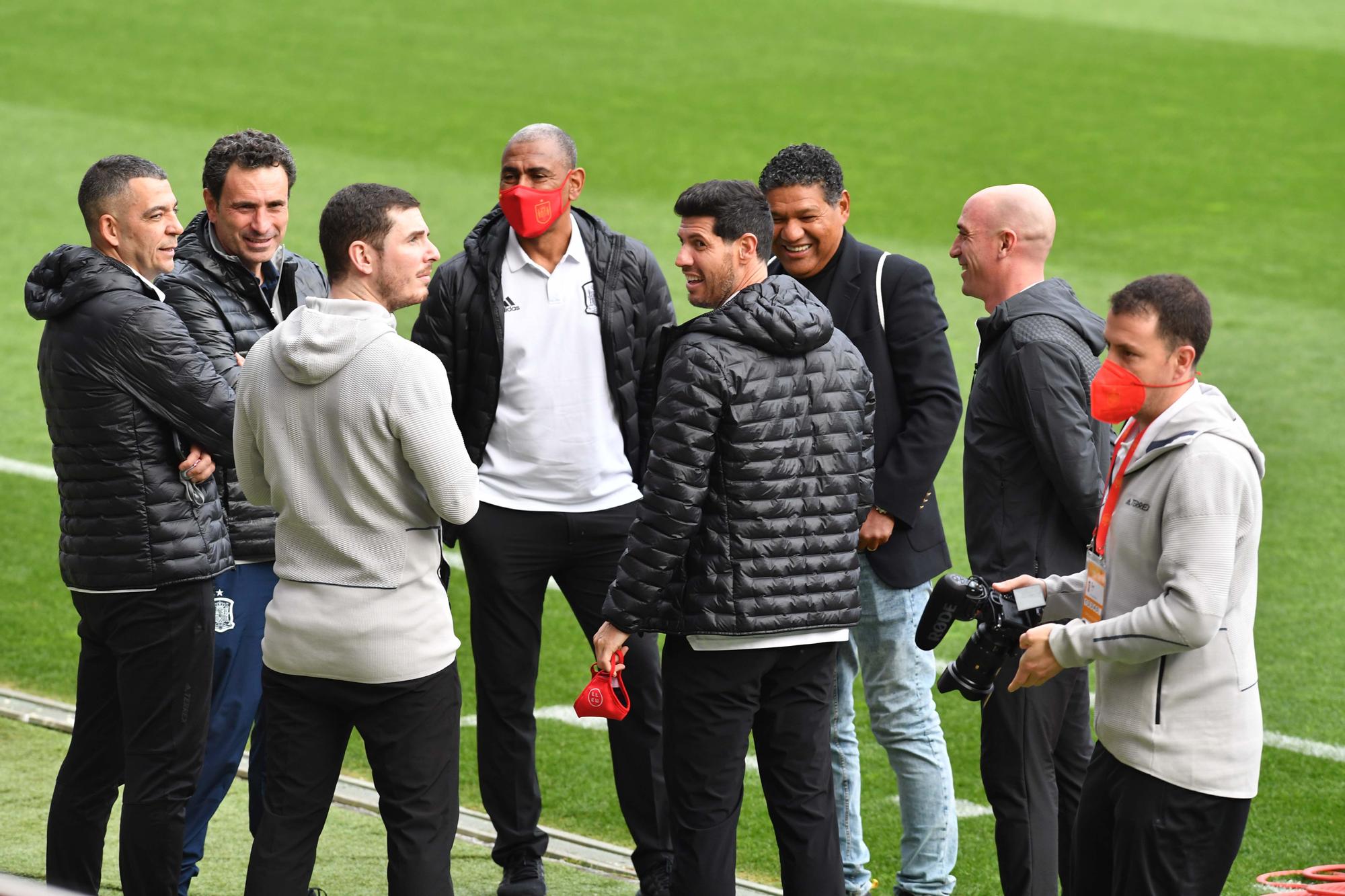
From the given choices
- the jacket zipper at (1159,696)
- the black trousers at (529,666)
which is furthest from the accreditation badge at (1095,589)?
the black trousers at (529,666)

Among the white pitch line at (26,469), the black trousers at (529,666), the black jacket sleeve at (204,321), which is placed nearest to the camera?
the black jacket sleeve at (204,321)

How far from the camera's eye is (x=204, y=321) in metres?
4.54

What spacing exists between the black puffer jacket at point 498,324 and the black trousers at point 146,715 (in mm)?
1072

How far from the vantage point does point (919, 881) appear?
15.5 feet

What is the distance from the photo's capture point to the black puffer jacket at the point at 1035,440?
4164 mm

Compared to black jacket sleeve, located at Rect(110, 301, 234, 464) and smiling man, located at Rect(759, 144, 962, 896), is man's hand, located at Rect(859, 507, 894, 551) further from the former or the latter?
black jacket sleeve, located at Rect(110, 301, 234, 464)

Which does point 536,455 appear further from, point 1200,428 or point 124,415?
point 1200,428

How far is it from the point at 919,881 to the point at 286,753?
1932 millimetres

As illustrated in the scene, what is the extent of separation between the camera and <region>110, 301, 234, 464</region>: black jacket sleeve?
4.01 m

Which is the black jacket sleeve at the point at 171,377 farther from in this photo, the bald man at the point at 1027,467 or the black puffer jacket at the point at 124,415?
the bald man at the point at 1027,467

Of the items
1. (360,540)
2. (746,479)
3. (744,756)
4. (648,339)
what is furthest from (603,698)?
(648,339)

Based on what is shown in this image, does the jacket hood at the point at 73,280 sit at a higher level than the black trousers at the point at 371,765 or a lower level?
higher

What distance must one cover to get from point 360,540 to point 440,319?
1.43 m

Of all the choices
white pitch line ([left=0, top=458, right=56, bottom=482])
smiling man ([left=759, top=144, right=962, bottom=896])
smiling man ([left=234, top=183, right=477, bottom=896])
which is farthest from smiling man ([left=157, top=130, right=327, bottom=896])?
white pitch line ([left=0, top=458, right=56, bottom=482])
